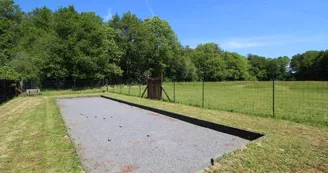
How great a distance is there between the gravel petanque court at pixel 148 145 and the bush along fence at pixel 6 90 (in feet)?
31.5

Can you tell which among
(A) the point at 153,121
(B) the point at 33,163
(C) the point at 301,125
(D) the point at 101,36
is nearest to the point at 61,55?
(D) the point at 101,36

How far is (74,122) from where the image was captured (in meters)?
6.49

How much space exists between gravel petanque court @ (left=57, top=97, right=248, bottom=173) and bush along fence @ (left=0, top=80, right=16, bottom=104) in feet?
31.5

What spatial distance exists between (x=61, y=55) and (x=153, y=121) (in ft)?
66.5

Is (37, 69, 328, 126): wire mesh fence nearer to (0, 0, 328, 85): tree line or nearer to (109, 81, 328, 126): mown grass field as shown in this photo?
(109, 81, 328, 126): mown grass field

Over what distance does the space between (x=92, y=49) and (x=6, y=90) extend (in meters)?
12.1

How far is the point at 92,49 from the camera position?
23.8m

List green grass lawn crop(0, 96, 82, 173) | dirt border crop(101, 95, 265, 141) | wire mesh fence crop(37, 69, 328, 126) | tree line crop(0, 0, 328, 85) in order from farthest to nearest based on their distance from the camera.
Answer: tree line crop(0, 0, 328, 85) → wire mesh fence crop(37, 69, 328, 126) → dirt border crop(101, 95, 265, 141) → green grass lawn crop(0, 96, 82, 173)

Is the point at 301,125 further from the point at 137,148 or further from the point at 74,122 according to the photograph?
the point at 74,122

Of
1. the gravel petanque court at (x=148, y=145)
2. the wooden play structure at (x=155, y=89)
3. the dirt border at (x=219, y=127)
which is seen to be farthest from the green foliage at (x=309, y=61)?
the gravel petanque court at (x=148, y=145)

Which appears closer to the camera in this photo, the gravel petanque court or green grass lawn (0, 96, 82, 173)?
green grass lawn (0, 96, 82, 173)

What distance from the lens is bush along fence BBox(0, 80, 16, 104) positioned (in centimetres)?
1225

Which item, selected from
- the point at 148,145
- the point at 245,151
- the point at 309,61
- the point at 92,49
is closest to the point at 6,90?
the point at 92,49

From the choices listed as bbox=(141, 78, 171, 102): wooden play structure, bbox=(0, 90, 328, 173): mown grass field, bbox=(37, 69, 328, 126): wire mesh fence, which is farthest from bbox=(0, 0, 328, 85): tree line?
bbox=(0, 90, 328, 173): mown grass field
